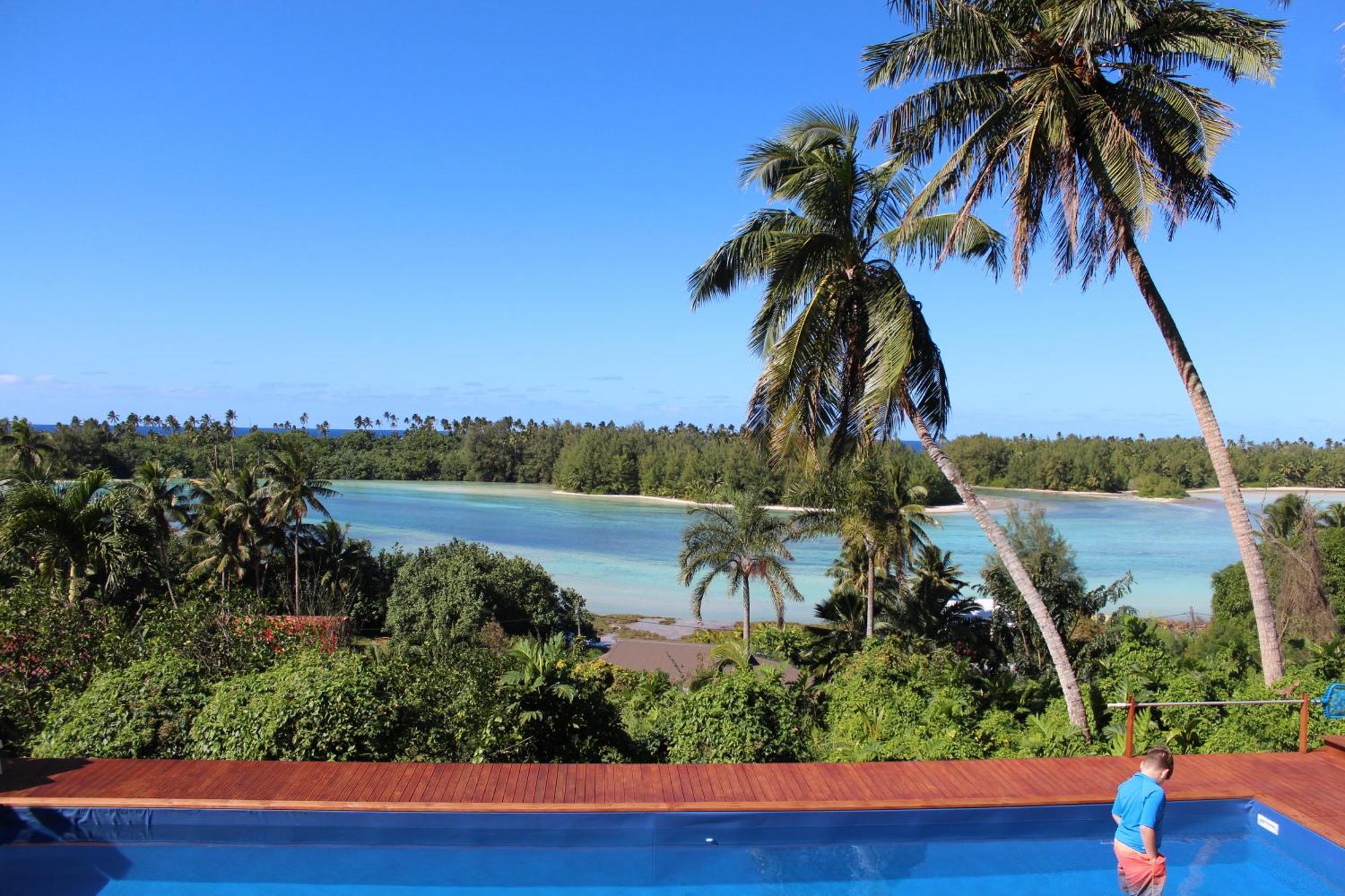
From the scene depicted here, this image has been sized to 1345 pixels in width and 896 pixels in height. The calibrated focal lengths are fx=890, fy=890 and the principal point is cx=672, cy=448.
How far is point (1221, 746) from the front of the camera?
7402mm

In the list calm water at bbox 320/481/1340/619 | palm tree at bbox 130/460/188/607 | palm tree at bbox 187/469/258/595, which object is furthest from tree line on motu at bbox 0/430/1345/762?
calm water at bbox 320/481/1340/619

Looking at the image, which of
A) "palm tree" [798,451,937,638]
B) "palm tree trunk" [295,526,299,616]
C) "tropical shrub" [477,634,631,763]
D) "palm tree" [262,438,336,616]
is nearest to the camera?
"tropical shrub" [477,634,631,763]

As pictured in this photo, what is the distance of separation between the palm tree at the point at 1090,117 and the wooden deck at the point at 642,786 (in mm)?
2391

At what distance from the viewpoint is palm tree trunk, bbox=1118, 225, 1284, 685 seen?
8164 mm

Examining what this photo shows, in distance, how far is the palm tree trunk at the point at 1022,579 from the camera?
8094 mm

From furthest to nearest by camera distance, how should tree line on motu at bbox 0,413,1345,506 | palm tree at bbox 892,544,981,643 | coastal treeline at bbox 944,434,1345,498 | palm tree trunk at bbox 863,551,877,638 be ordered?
coastal treeline at bbox 944,434,1345,498 → tree line on motu at bbox 0,413,1345,506 → palm tree trunk at bbox 863,551,877,638 → palm tree at bbox 892,544,981,643

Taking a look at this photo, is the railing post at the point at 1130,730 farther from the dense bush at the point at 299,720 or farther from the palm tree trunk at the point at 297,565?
the palm tree trunk at the point at 297,565

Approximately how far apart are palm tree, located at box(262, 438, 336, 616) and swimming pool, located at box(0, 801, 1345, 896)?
22.8 m

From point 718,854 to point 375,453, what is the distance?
341 feet

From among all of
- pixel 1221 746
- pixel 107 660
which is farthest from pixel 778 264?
pixel 107 660

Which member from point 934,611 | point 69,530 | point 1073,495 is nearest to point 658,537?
point 934,611

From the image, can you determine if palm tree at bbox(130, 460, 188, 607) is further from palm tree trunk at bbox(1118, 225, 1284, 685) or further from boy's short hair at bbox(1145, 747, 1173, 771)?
boy's short hair at bbox(1145, 747, 1173, 771)

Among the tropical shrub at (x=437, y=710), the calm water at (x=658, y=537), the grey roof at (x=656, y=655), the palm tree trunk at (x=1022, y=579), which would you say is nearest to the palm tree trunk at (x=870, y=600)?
the grey roof at (x=656, y=655)

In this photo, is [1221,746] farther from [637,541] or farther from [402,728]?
[637,541]
